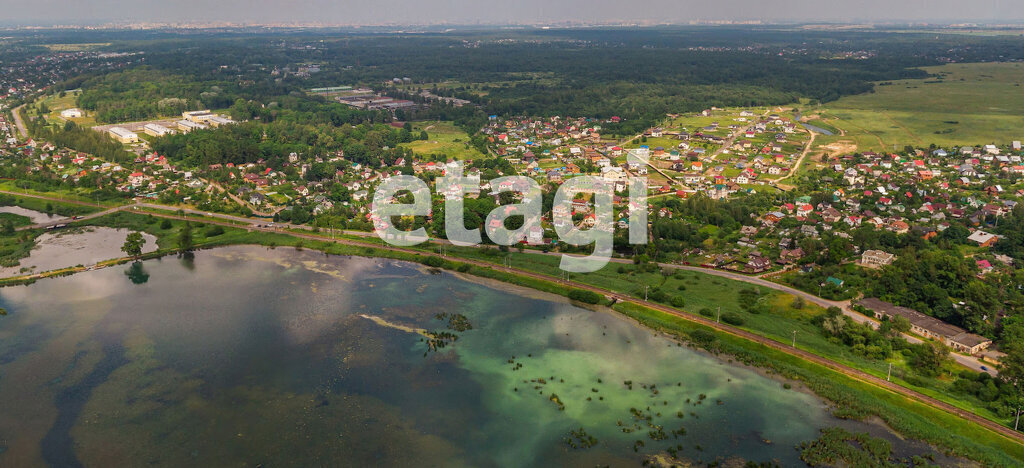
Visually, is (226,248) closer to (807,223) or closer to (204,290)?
(204,290)

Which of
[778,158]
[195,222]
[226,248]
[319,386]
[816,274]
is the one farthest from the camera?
[778,158]

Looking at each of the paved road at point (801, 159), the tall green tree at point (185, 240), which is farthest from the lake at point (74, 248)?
the paved road at point (801, 159)

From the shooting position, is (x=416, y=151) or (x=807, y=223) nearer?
(x=807, y=223)

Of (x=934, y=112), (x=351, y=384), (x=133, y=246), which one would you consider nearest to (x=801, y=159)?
(x=934, y=112)

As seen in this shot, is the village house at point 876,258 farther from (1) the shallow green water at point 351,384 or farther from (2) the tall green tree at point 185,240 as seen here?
(2) the tall green tree at point 185,240

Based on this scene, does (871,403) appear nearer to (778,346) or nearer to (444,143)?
(778,346)

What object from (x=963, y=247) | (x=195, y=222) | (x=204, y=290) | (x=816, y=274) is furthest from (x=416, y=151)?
(x=963, y=247)

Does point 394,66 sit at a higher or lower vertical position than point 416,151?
higher

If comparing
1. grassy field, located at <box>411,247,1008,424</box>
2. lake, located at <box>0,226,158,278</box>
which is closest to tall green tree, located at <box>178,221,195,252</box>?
lake, located at <box>0,226,158,278</box>
